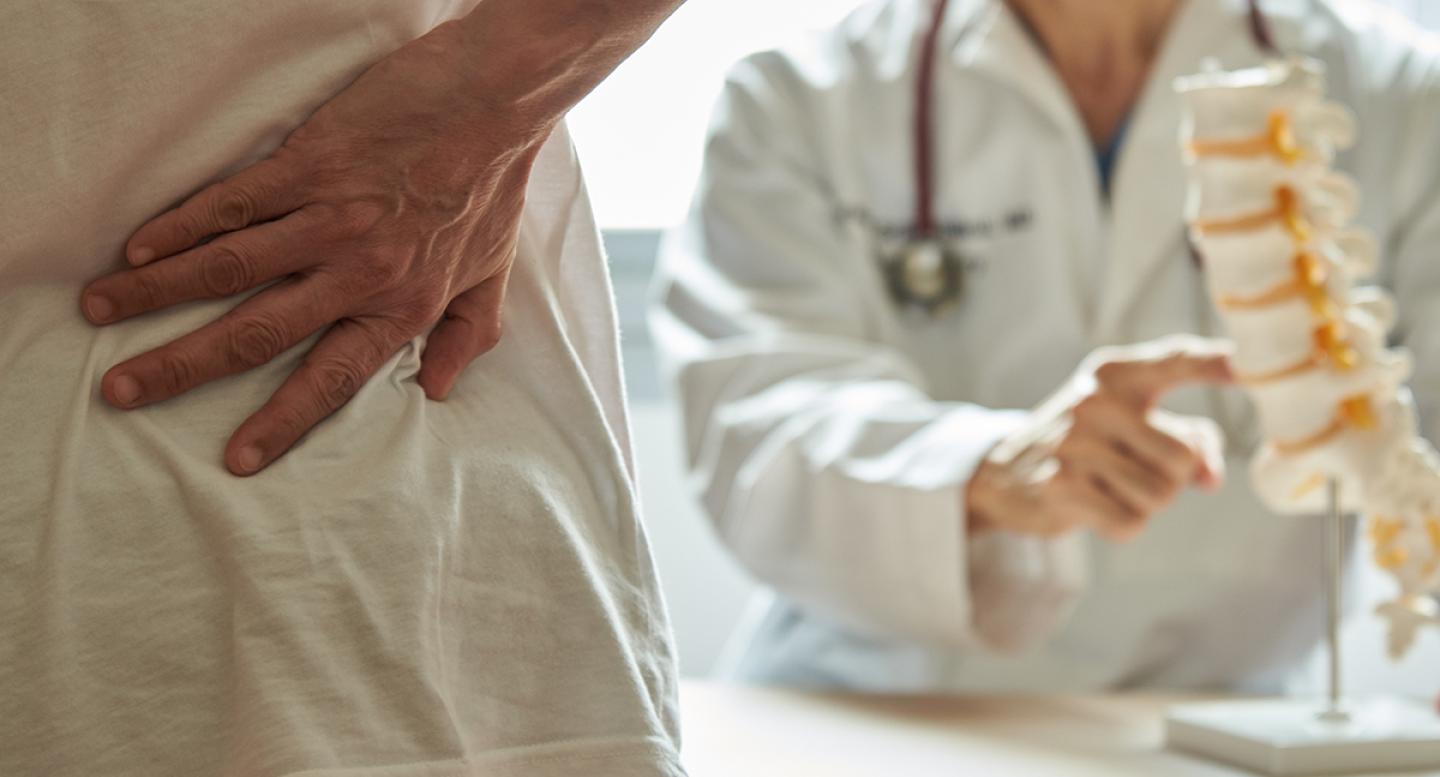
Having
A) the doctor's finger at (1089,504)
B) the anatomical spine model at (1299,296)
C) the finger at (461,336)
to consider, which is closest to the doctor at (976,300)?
the doctor's finger at (1089,504)

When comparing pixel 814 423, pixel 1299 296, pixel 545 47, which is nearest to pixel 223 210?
pixel 545 47

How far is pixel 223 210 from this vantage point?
0.47 meters

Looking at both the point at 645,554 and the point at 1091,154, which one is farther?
the point at 1091,154

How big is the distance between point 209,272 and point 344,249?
42mm

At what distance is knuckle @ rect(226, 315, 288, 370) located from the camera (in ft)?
1.54

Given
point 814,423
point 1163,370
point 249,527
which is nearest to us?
point 249,527

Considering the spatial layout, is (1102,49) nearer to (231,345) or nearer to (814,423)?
(814,423)

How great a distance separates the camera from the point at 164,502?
0.44 metres

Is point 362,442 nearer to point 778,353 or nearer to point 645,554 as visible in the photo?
point 645,554

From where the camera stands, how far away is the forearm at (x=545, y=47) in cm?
50

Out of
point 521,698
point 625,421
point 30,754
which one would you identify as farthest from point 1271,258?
point 30,754

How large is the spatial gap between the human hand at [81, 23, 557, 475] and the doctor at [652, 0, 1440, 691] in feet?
2.40

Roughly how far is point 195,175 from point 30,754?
0.17 meters

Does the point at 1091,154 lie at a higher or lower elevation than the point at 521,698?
Result: higher
